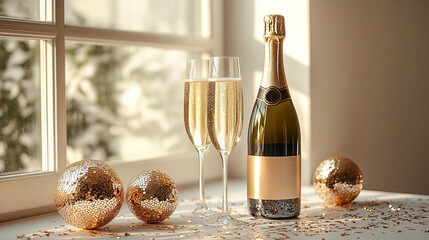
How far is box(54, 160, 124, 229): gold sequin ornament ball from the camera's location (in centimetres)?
109

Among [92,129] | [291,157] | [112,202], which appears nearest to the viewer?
[112,202]

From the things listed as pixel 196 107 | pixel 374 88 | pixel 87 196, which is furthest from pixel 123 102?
pixel 374 88

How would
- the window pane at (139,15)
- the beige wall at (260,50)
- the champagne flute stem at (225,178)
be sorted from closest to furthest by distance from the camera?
the champagne flute stem at (225,178) < the window pane at (139,15) < the beige wall at (260,50)

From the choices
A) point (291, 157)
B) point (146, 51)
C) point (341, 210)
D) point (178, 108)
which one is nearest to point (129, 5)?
point (146, 51)

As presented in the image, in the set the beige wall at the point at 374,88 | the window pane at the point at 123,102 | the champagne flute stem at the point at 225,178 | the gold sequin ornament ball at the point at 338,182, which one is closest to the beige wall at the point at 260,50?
the beige wall at the point at 374,88

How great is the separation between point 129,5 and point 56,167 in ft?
2.05

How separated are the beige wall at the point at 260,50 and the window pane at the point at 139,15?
0.41ft

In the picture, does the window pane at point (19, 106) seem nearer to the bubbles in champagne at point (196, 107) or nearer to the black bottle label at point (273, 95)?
the bubbles in champagne at point (196, 107)

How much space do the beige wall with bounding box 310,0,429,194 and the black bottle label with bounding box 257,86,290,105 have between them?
53 centimetres

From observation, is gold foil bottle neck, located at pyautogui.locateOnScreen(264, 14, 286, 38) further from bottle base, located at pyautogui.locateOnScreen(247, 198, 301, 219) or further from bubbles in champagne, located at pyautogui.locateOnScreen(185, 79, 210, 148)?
bottle base, located at pyautogui.locateOnScreen(247, 198, 301, 219)

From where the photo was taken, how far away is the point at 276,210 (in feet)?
4.01

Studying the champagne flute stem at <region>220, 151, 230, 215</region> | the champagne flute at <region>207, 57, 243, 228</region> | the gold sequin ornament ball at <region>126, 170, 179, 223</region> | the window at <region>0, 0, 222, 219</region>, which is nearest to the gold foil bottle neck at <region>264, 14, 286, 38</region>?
the champagne flute at <region>207, 57, 243, 228</region>

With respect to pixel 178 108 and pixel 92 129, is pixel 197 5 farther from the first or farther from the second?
pixel 92 129

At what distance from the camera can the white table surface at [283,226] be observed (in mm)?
1084
